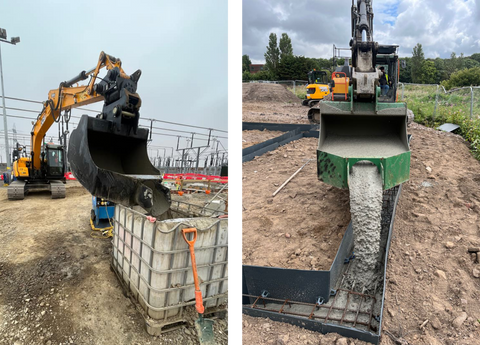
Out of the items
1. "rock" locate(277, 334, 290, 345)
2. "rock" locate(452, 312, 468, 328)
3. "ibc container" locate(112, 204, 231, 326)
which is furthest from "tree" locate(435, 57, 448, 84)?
"rock" locate(277, 334, 290, 345)

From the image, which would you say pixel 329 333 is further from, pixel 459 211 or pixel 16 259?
pixel 16 259

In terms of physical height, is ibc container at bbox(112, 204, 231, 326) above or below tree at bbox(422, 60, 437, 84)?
below

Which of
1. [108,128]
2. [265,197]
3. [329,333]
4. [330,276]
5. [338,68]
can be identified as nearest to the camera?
[329,333]

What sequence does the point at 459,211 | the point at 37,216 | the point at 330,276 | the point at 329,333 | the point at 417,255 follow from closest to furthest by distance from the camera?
the point at 329,333 → the point at 330,276 → the point at 417,255 → the point at 459,211 → the point at 37,216

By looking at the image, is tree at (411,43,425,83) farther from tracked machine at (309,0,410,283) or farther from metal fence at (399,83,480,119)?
tracked machine at (309,0,410,283)

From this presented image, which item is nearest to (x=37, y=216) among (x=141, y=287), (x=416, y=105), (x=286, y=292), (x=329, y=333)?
(x=141, y=287)

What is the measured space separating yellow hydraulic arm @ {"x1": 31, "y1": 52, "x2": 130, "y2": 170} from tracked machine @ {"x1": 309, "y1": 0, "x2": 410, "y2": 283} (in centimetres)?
372

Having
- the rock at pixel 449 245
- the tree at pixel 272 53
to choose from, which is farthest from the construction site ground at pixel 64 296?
the tree at pixel 272 53

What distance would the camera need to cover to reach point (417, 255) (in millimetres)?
4480

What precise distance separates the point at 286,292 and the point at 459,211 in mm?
3461

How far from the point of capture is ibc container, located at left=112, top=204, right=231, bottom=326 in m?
4.14

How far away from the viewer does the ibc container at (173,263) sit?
4141 mm

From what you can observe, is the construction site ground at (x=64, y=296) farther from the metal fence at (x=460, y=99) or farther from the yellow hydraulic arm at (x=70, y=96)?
the metal fence at (x=460, y=99)

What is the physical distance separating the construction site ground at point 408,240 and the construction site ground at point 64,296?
1.45m
